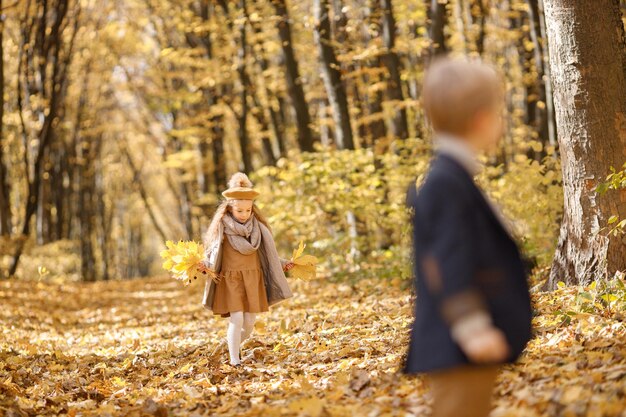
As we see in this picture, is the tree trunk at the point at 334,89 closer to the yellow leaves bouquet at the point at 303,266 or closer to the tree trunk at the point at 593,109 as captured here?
the yellow leaves bouquet at the point at 303,266

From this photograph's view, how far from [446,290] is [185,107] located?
28.2 meters

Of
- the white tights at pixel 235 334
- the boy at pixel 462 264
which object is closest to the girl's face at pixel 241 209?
the white tights at pixel 235 334

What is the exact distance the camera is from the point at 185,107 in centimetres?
3041

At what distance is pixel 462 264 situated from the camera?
120 inches

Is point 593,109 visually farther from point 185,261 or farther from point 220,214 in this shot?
point 185,261

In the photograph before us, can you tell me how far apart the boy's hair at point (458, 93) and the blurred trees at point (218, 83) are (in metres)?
7.06

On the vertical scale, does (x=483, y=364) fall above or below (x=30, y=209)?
below

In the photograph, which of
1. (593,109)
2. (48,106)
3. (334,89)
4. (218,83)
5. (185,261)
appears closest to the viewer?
(593,109)

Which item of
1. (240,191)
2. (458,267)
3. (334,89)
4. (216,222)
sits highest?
(334,89)

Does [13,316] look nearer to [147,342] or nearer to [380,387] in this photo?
[147,342]

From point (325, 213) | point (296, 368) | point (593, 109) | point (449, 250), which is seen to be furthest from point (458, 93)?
point (325, 213)

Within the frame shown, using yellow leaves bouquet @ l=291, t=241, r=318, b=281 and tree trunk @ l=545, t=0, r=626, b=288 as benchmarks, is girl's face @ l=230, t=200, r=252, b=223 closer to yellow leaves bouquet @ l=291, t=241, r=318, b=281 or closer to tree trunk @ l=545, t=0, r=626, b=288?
yellow leaves bouquet @ l=291, t=241, r=318, b=281

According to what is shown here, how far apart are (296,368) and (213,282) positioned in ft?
4.20

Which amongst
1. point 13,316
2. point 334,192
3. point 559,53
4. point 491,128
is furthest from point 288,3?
point 491,128
